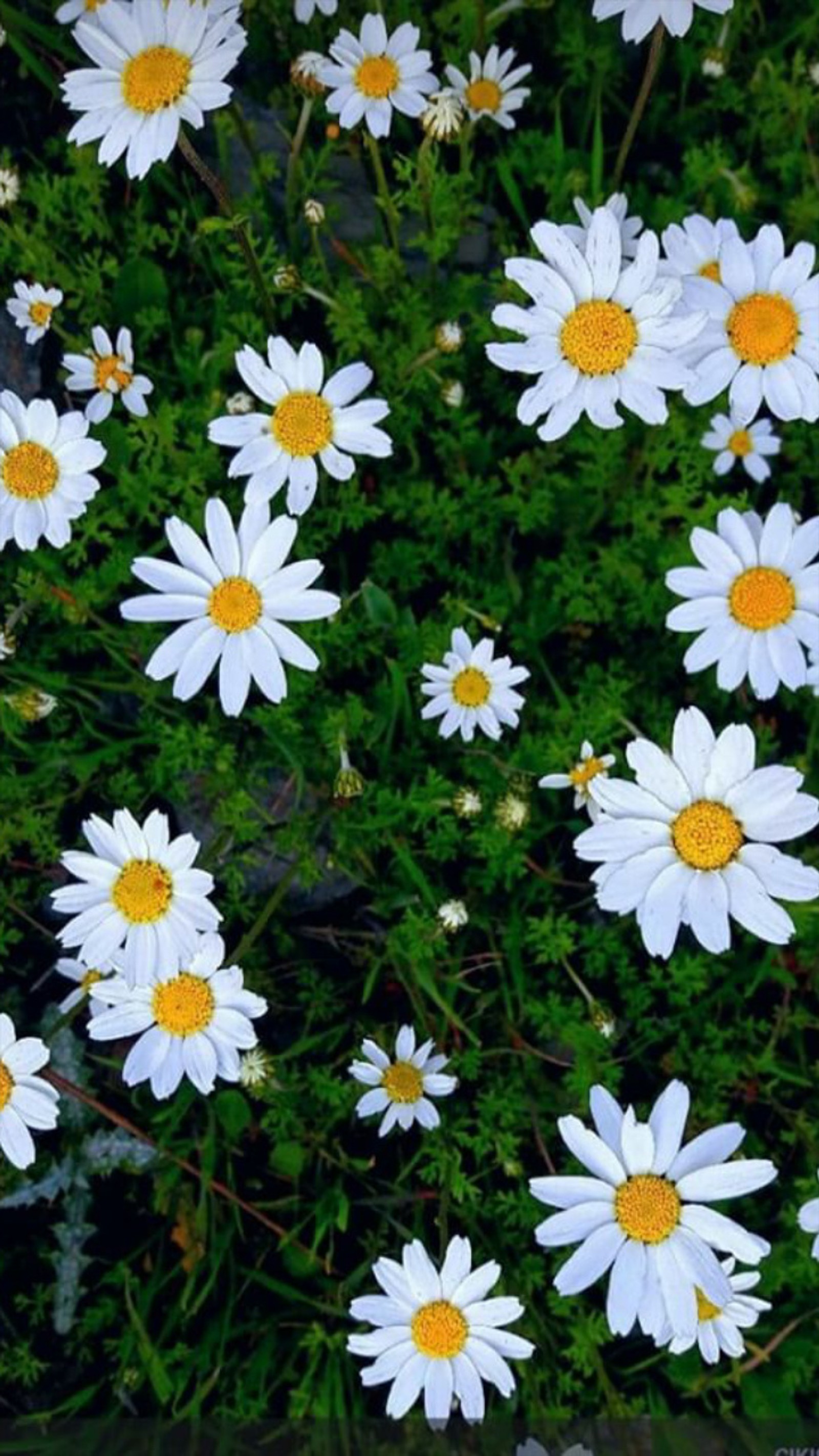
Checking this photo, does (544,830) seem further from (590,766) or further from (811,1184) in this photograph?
(811,1184)

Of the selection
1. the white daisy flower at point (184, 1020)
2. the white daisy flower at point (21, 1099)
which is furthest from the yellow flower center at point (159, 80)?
the white daisy flower at point (21, 1099)

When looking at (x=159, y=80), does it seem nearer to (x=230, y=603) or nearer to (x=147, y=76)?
(x=147, y=76)

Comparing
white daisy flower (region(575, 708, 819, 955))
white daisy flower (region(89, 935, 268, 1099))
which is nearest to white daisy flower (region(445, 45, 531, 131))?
white daisy flower (region(575, 708, 819, 955))

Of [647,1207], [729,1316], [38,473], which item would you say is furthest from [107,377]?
[729,1316]

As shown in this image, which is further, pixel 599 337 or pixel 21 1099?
Result: pixel 21 1099

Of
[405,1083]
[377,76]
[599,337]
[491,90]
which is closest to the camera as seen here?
[599,337]

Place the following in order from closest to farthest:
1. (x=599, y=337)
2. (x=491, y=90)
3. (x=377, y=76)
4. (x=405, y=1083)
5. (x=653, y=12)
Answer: (x=599, y=337)
(x=653, y=12)
(x=405, y=1083)
(x=377, y=76)
(x=491, y=90)

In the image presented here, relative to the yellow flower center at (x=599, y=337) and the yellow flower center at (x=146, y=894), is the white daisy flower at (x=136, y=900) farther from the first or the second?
the yellow flower center at (x=599, y=337)

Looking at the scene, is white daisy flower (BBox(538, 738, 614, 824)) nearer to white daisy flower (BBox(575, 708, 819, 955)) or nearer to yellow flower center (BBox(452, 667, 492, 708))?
yellow flower center (BBox(452, 667, 492, 708))
